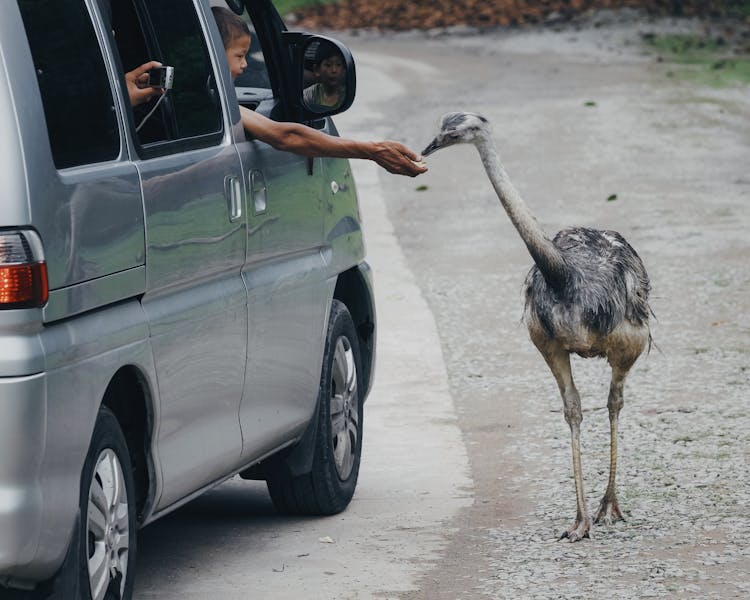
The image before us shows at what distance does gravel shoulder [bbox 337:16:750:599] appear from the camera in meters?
6.23

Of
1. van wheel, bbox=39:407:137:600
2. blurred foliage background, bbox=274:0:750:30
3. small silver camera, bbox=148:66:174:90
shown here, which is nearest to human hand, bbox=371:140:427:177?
small silver camera, bbox=148:66:174:90

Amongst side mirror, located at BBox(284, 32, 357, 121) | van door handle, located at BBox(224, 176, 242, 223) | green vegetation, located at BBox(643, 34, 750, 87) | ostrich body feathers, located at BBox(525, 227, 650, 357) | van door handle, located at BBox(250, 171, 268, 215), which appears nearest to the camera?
van door handle, located at BBox(224, 176, 242, 223)

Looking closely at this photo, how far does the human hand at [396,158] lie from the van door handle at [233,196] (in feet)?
2.11

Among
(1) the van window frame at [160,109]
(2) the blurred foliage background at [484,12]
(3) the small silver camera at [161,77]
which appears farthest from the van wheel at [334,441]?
(2) the blurred foliage background at [484,12]

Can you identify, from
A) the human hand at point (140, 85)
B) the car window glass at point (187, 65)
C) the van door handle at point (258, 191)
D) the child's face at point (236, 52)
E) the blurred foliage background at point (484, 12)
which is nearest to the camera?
the human hand at point (140, 85)

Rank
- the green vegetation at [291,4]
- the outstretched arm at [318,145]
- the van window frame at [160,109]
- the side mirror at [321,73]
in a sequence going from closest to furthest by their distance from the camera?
1. the van window frame at [160,109]
2. the outstretched arm at [318,145]
3. the side mirror at [321,73]
4. the green vegetation at [291,4]

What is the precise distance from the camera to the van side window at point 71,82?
446cm

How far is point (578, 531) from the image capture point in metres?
6.48

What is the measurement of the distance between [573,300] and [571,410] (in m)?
0.52

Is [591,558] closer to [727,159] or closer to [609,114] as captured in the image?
[727,159]

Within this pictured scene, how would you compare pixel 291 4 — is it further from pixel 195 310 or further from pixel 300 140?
pixel 195 310

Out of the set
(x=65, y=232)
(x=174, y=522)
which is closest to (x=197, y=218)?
(x=65, y=232)

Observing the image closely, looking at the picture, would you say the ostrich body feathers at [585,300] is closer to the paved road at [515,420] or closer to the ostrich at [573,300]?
the ostrich at [573,300]

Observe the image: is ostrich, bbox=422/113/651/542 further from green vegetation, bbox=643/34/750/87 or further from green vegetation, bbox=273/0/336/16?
green vegetation, bbox=273/0/336/16
